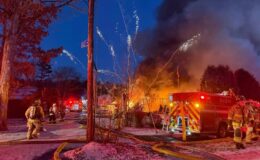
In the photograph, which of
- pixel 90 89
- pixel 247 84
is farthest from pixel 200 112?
pixel 247 84

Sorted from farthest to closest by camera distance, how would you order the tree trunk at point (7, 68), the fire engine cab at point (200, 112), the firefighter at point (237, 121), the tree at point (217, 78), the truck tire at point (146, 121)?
the tree at point (217, 78)
the truck tire at point (146, 121)
the tree trunk at point (7, 68)
the fire engine cab at point (200, 112)
the firefighter at point (237, 121)

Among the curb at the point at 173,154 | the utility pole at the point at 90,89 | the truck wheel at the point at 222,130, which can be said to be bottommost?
the curb at the point at 173,154

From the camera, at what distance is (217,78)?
39094 mm

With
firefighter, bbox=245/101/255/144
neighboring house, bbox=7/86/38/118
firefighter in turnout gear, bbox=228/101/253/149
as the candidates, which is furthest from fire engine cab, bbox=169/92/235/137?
neighboring house, bbox=7/86/38/118

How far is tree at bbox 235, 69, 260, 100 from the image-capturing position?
Result: 1692 inches

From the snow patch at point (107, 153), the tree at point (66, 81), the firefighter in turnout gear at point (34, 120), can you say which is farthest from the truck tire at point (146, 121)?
the tree at point (66, 81)

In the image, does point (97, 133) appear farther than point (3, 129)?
No

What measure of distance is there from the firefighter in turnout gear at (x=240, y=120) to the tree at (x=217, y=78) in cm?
1934

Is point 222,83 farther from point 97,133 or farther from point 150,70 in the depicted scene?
point 97,133

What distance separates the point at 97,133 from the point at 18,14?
393 inches

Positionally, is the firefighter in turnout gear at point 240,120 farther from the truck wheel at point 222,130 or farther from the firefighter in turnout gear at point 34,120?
the firefighter in turnout gear at point 34,120

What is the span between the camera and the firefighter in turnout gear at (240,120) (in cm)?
1295

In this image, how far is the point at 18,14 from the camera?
19516 millimetres

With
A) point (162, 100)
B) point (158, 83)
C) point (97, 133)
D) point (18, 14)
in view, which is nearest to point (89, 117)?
point (97, 133)
